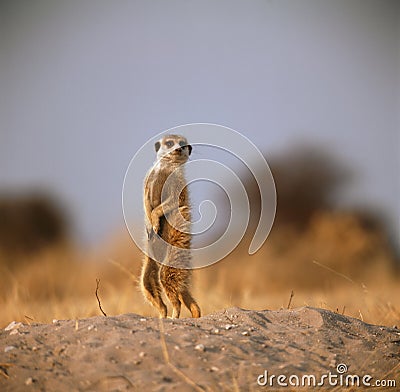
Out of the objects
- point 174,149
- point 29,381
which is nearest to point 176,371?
point 29,381

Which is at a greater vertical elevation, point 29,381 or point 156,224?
point 156,224

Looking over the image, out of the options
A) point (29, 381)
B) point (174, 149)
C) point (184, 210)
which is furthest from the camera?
point (174, 149)

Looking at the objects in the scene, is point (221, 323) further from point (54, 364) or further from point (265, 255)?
point (265, 255)

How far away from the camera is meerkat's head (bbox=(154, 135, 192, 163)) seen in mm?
5750

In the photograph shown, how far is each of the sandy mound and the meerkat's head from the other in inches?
68.0

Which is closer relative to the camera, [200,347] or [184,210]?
[200,347]

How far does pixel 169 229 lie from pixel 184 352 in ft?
6.18

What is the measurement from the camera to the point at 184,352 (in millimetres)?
3707

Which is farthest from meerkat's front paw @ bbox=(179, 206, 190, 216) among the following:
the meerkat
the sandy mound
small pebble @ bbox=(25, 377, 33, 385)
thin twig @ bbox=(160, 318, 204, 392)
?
small pebble @ bbox=(25, 377, 33, 385)

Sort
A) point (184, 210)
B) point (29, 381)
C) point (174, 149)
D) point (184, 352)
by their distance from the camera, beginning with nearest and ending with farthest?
point (29, 381) → point (184, 352) → point (184, 210) → point (174, 149)

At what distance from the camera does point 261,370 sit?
3621mm

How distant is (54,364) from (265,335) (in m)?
1.38

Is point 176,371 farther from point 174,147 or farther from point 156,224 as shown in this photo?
point 174,147

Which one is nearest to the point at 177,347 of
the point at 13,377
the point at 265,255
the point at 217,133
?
the point at 13,377
